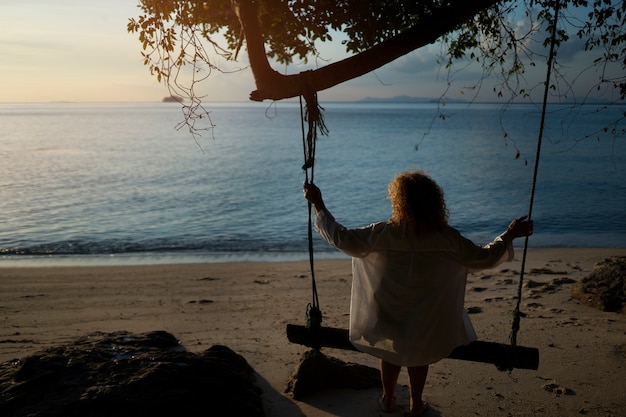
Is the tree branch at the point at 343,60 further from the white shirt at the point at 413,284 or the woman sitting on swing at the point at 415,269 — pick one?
the white shirt at the point at 413,284

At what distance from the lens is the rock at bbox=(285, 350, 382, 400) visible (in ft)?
14.7

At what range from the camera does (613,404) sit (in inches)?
170

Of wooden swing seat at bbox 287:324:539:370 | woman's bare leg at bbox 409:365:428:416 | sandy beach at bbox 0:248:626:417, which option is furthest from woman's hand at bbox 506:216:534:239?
sandy beach at bbox 0:248:626:417

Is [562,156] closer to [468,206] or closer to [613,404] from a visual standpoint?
[468,206]

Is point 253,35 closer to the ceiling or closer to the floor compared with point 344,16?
closer to the floor

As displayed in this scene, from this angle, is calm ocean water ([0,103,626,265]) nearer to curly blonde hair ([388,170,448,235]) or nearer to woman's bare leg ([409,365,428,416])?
curly blonde hair ([388,170,448,235])

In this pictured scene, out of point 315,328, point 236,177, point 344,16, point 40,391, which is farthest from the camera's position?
point 236,177

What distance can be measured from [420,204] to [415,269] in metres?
0.42

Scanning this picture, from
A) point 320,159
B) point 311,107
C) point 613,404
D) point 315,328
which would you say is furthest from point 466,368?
point 320,159

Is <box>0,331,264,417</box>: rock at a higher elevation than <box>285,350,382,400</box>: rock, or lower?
higher

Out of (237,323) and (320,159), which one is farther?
(320,159)

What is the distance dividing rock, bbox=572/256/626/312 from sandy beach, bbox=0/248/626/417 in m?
0.14

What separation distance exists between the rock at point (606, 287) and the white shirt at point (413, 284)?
3933 millimetres

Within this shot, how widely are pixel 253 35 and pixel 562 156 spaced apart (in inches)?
1489
